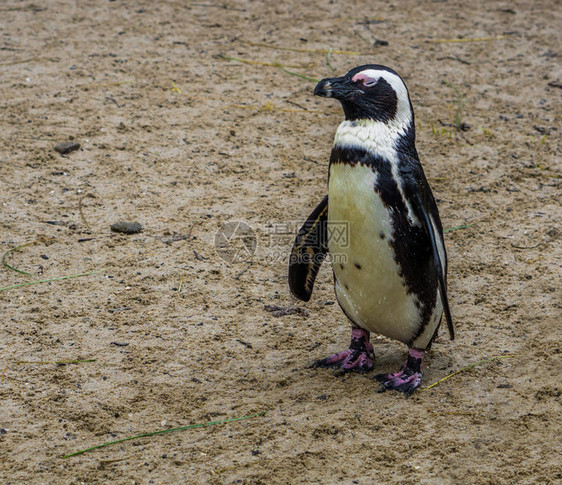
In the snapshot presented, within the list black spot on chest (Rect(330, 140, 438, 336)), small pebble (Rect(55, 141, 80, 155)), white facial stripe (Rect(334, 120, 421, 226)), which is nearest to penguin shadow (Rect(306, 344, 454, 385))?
black spot on chest (Rect(330, 140, 438, 336))

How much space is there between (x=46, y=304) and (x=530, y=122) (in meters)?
3.96

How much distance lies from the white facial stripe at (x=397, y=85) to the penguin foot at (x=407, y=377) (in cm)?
100

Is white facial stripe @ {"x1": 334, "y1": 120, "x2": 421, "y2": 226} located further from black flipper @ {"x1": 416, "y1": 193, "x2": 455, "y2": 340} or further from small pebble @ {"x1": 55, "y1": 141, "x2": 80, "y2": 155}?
small pebble @ {"x1": 55, "y1": 141, "x2": 80, "y2": 155}

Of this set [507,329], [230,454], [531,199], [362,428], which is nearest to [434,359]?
[507,329]

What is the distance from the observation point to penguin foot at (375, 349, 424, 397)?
2.97m

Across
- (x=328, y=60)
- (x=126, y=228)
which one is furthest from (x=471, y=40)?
(x=126, y=228)

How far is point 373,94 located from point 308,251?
0.82 meters

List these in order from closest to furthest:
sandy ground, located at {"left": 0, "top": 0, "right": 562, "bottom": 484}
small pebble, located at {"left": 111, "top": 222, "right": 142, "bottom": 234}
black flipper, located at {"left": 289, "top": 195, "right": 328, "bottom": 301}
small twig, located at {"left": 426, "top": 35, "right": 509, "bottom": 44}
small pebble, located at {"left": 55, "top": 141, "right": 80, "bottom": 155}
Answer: sandy ground, located at {"left": 0, "top": 0, "right": 562, "bottom": 484} < black flipper, located at {"left": 289, "top": 195, "right": 328, "bottom": 301} < small pebble, located at {"left": 111, "top": 222, "right": 142, "bottom": 234} < small pebble, located at {"left": 55, "top": 141, "right": 80, "bottom": 155} < small twig, located at {"left": 426, "top": 35, "right": 509, "bottom": 44}

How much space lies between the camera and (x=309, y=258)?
3201 millimetres

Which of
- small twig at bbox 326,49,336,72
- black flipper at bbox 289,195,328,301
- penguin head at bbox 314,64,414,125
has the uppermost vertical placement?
penguin head at bbox 314,64,414,125

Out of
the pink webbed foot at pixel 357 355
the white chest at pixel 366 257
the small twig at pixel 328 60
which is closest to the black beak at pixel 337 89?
the white chest at pixel 366 257

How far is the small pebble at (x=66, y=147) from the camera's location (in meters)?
4.82

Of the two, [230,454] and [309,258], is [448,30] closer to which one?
[309,258]

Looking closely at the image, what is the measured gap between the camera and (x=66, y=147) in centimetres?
482
